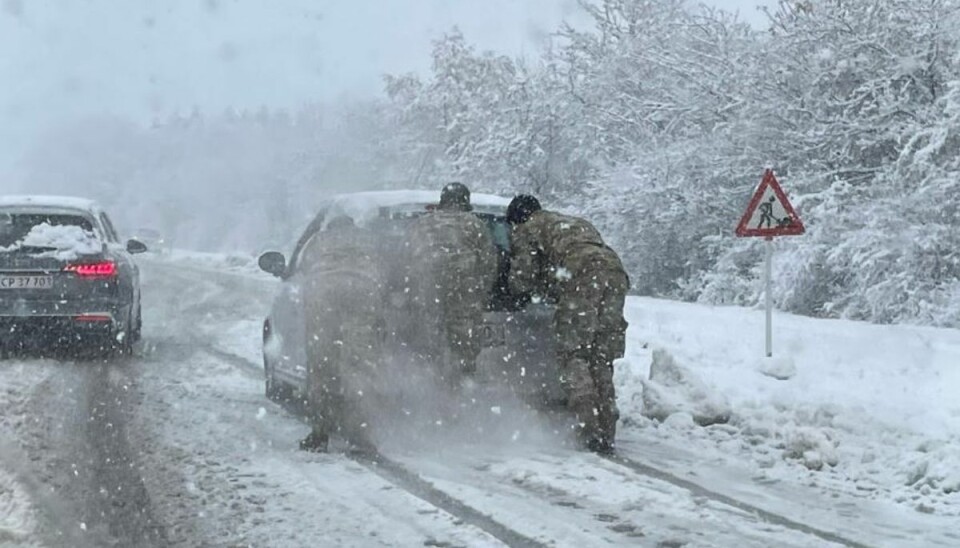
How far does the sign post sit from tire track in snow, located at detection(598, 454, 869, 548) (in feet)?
15.3

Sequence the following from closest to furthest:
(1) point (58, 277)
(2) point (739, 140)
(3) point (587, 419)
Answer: (3) point (587, 419), (1) point (58, 277), (2) point (739, 140)

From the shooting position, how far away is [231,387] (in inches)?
408

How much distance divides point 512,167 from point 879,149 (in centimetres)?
1327

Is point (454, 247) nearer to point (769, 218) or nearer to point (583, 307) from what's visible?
point (583, 307)

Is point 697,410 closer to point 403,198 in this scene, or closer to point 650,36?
point 403,198

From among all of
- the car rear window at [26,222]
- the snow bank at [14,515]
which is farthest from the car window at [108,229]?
the snow bank at [14,515]

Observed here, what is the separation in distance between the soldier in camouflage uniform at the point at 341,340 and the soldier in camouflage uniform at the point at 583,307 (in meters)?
1.09

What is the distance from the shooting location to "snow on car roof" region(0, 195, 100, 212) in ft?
39.1

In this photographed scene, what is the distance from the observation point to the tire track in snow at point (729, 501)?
554cm

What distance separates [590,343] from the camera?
296 inches

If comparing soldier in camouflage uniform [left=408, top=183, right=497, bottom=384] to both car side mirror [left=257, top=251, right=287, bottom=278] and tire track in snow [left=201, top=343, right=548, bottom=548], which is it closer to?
tire track in snow [left=201, top=343, right=548, bottom=548]

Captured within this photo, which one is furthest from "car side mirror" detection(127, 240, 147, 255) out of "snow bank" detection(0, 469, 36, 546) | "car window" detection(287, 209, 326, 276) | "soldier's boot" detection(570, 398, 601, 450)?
"soldier's boot" detection(570, 398, 601, 450)

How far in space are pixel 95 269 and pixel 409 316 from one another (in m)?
5.14

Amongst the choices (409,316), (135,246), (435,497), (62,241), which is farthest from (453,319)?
(135,246)
